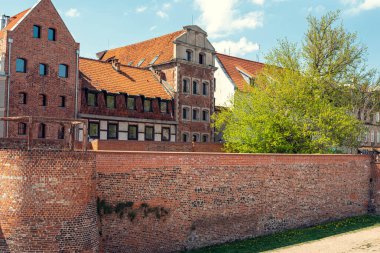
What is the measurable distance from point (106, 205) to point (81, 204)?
4.55 ft

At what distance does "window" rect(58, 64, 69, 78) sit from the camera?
106 feet

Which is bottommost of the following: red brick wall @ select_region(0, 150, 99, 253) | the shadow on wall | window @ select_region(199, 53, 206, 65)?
the shadow on wall

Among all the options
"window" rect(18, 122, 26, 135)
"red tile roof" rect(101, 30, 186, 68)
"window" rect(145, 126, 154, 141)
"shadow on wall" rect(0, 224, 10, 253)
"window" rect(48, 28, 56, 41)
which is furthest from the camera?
"red tile roof" rect(101, 30, 186, 68)

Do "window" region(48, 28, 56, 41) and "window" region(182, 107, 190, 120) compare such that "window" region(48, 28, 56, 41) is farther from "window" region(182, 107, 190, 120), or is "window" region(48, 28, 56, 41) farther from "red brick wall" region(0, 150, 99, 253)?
"red brick wall" region(0, 150, 99, 253)

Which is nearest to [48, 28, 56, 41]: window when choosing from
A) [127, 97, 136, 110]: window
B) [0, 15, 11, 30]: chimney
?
[0, 15, 11, 30]: chimney

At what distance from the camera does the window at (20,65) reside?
30172 mm

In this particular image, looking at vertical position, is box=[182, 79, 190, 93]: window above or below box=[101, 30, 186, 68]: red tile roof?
below

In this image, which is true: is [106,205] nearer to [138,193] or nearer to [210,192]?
[138,193]

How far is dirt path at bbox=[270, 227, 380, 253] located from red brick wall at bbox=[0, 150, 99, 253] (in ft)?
27.9

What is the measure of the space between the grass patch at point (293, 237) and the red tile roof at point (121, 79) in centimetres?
1676

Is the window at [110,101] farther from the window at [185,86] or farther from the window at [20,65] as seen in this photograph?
the window at [185,86]

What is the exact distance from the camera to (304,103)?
1305 inches

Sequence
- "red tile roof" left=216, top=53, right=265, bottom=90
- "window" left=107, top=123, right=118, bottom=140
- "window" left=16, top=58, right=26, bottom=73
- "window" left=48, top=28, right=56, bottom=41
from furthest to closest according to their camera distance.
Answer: "red tile roof" left=216, top=53, right=265, bottom=90
"window" left=107, top=123, right=118, bottom=140
"window" left=48, top=28, right=56, bottom=41
"window" left=16, top=58, right=26, bottom=73

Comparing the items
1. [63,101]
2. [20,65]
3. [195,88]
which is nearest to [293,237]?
[63,101]
